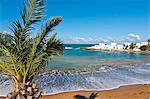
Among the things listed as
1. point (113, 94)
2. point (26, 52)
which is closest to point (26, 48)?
point (26, 52)

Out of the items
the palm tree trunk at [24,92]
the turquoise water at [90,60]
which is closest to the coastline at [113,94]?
the palm tree trunk at [24,92]

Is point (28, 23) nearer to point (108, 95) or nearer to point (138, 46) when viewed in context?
point (108, 95)

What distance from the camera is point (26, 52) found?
697 centimetres

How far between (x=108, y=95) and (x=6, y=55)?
542 cm

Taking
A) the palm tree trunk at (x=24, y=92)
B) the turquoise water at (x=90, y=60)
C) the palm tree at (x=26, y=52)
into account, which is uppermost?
the palm tree at (x=26, y=52)

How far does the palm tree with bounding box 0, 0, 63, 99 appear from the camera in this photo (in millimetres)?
6828

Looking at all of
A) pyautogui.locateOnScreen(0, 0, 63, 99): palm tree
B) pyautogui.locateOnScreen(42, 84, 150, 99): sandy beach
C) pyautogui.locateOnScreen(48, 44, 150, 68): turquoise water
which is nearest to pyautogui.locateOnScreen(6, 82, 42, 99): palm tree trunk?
pyautogui.locateOnScreen(0, 0, 63, 99): palm tree

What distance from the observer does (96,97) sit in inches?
427

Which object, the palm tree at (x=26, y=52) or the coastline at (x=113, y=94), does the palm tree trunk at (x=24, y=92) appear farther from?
the coastline at (x=113, y=94)

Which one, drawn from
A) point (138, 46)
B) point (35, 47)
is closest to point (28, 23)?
point (35, 47)

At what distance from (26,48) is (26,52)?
0.35ft

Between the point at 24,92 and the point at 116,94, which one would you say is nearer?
A: the point at 24,92

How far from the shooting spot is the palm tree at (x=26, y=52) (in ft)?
22.4

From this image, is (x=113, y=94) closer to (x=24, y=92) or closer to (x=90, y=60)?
(x=24, y=92)
